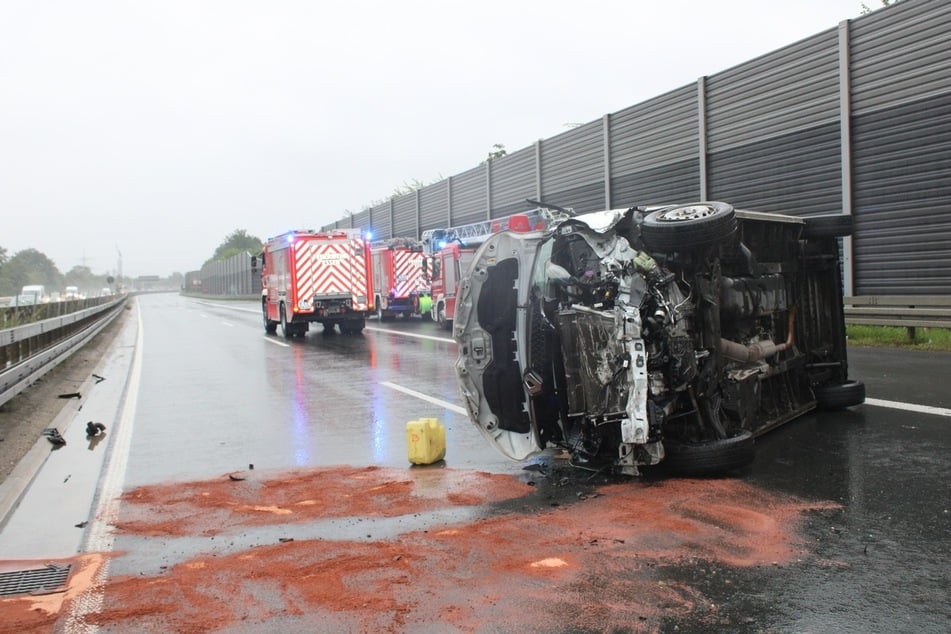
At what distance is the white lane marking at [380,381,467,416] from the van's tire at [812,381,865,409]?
3.94 m

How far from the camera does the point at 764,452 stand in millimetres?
6848

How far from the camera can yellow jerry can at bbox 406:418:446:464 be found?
708cm

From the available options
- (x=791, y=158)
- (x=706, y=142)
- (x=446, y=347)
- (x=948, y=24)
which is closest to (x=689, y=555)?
(x=446, y=347)

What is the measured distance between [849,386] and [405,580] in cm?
604

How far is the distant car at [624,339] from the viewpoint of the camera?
5883mm

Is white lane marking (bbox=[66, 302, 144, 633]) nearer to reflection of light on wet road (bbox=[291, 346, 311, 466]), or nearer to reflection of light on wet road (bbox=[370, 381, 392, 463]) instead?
reflection of light on wet road (bbox=[291, 346, 311, 466])

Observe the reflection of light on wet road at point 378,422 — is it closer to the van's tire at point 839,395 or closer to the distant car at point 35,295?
the van's tire at point 839,395

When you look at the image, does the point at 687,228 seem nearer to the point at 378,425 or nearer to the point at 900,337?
the point at 378,425

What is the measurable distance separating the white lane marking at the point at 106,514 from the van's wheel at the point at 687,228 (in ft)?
13.8

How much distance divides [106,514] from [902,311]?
14.1 meters

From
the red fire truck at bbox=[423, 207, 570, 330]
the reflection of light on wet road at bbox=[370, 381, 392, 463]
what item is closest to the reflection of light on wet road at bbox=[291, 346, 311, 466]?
the reflection of light on wet road at bbox=[370, 381, 392, 463]

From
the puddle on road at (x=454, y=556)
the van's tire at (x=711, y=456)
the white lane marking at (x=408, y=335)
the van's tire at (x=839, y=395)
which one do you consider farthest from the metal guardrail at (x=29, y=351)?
the van's tire at (x=839, y=395)

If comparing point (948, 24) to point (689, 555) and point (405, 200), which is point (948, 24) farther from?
point (405, 200)

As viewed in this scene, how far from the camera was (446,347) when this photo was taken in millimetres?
18344
